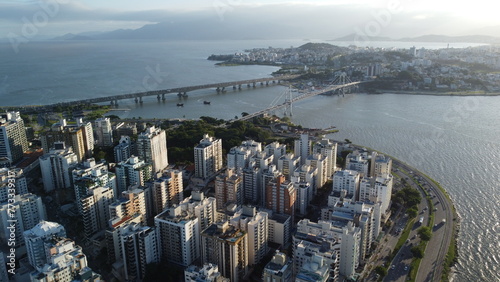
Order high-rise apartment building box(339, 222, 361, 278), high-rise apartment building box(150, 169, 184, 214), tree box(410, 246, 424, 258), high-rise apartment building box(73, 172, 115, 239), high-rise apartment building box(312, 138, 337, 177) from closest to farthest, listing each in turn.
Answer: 1. high-rise apartment building box(339, 222, 361, 278)
2. tree box(410, 246, 424, 258)
3. high-rise apartment building box(73, 172, 115, 239)
4. high-rise apartment building box(150, 169, 184, 214)
5. high-rise apartment building box(312, 138, 337, 177)

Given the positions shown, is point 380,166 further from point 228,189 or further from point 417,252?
point 228,189

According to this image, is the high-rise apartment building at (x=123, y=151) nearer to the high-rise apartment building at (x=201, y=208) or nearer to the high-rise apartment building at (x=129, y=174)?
the high-rise apartment building at (x=129, y=174)

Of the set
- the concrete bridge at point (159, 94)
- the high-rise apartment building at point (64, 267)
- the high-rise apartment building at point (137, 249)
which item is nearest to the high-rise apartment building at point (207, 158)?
the high-rise apartment building at point (137, 249)

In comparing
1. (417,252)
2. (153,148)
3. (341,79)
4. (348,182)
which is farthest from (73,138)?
(341,79)

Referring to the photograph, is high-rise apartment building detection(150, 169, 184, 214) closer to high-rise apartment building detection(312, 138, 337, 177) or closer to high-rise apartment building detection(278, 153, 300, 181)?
high-rise apartment building detection(278, 153, 300, 181)

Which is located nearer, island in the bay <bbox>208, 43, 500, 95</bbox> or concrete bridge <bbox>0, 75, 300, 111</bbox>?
concrete bridge <bbox>0, 75, 300, 111</bbox>

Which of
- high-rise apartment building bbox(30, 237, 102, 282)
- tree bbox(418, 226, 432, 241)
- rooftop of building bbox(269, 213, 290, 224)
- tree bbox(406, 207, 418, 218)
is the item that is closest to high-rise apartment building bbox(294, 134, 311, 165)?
tree bbox(406, 207, 418, 218)

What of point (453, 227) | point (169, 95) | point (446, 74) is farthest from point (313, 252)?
point (446, 74)
